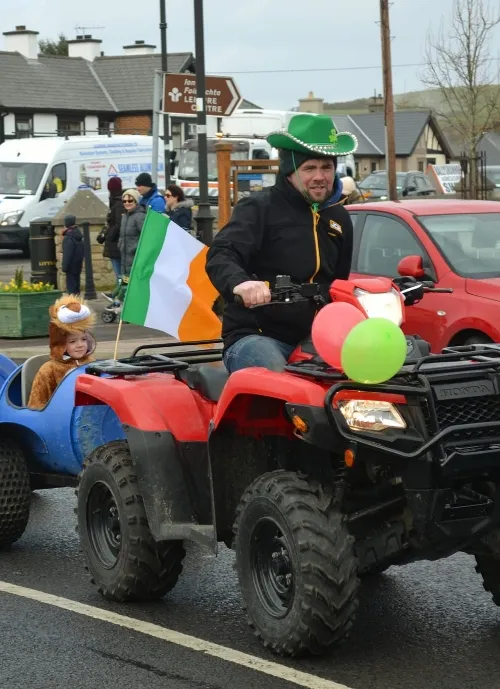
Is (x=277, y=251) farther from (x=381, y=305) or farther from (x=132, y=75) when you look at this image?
(x=132, y=75)

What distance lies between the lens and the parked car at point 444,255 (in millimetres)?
10781

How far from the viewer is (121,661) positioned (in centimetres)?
525

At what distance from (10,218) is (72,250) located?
12.7m

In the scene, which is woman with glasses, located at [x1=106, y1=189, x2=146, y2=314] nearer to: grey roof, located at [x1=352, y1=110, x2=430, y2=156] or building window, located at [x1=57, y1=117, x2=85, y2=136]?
building window, located at [x1=57, y1=117, x2=85, y2=136]

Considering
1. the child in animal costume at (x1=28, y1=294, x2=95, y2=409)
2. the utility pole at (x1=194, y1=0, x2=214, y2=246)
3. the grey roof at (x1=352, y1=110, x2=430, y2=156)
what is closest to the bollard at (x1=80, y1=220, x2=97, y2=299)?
the utility pole at (x1=194, y1=0, x2=214, y2=246)

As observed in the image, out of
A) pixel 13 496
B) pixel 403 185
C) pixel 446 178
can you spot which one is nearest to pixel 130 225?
pixel 13 496

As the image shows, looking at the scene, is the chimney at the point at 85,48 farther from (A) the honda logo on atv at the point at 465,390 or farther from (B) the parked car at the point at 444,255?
(A) the honda logo on atv at the point at 465,390

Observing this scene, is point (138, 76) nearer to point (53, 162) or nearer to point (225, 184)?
point (53, 162)

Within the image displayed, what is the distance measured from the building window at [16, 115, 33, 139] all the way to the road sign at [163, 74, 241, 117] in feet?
138

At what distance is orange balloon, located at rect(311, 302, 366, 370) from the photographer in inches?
190

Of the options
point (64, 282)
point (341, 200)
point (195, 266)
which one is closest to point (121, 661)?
point (341, 200)

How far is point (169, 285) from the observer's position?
23.8 ft

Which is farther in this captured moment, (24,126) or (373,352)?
(24,126)

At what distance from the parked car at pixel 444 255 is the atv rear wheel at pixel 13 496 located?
422 cm
